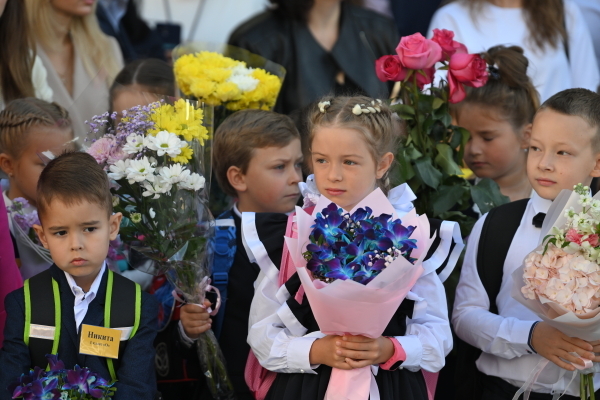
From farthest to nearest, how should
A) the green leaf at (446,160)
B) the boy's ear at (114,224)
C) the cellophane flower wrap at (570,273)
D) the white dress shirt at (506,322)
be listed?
the green leaf at (446,160), the white dress shirt at (506,322), the boy's ear at (114,224), the cellophane flower wrap at (570,273)

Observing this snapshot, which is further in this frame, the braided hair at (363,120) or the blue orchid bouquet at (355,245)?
the braided hair at (363,120)

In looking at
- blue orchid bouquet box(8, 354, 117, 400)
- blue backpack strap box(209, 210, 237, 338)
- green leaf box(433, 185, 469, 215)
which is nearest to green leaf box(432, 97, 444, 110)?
green leaf box(433, 185, 469, 215)

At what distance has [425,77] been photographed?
347 centimetres

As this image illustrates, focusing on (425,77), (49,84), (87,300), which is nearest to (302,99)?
(425,77)

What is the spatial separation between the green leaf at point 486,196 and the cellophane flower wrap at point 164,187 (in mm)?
1215

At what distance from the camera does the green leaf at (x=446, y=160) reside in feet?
11.5

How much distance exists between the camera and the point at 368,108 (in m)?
2.85

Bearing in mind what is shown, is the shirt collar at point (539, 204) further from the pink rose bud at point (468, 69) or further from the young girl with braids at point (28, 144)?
the young girl with braids at point (28, 144)

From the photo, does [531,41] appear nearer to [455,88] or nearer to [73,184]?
[455,88]

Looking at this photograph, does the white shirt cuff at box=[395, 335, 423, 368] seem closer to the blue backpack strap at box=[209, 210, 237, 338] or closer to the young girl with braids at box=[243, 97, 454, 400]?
the young girl with braids at box=[243, 97, 454, 400]

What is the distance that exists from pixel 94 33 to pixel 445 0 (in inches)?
84.7

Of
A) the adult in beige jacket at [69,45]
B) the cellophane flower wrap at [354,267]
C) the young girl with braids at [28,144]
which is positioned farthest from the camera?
the adult in beige jacket at [69,45]

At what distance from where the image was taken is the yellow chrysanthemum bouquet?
3.72 metres

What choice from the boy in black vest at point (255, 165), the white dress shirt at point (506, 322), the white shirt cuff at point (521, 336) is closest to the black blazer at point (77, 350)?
the boy in black vest at point (255, 165)
